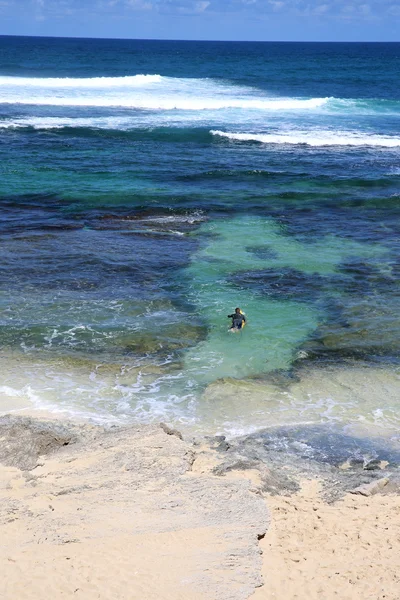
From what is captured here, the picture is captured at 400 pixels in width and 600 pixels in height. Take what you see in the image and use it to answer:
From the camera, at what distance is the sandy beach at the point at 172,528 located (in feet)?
27.1

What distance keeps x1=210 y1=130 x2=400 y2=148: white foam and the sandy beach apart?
2811 cm

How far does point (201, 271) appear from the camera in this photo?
2016 cm

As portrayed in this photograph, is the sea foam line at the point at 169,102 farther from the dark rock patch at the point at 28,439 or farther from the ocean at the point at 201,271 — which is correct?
the dark rock patch at the point at 28,439

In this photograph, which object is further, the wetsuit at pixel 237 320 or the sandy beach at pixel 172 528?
the wetsuit at pixel 237 320

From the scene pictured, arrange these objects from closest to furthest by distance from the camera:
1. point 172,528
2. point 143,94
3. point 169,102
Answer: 1. point 172,528
2. point 169,102
3. point 143,94

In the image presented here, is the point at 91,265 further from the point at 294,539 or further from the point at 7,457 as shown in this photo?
the point at 294,539

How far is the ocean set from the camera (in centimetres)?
1388

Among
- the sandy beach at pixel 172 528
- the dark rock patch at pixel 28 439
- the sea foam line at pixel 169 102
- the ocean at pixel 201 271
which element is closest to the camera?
the sandy beach at pixel 172 528

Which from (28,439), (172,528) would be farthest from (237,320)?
(172,528)

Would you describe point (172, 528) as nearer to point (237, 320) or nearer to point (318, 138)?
point (237, 320)

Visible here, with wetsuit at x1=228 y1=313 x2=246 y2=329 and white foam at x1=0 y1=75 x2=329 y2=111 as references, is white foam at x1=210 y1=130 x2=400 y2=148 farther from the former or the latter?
wetsuit at x1=228 y1=313 x2=246 y2=329

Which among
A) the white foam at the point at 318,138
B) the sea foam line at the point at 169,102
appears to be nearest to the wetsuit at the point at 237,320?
the white foam at the point at 318,138

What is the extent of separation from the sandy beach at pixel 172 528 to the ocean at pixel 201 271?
1979 mm

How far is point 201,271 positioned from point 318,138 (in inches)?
805
